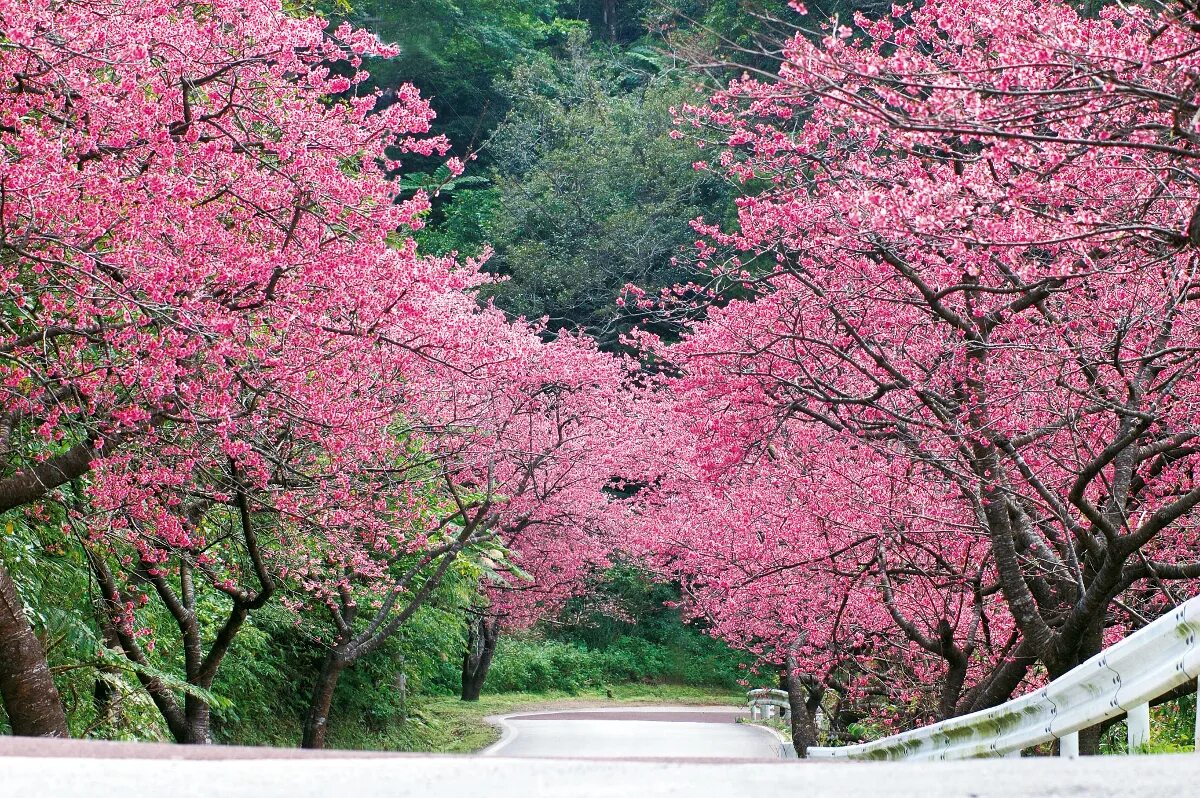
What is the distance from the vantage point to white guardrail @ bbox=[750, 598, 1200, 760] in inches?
169

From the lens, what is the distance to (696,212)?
39.1 m

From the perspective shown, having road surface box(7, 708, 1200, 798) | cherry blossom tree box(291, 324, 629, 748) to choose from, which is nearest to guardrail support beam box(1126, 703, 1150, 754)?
road surface box(7, 708, 1200, 798)

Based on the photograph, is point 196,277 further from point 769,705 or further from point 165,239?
point 769,705

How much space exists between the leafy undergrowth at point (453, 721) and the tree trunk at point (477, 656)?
441 mm

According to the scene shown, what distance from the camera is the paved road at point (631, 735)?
18.8 metres

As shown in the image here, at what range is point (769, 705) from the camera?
25.2 meters

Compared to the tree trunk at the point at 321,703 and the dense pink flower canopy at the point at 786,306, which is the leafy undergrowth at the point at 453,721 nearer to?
the tree trunk at the point at 321,703

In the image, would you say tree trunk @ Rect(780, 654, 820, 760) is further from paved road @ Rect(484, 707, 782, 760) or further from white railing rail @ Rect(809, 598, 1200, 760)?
white railing rail @ Rect(809, 598, 1200, 760)

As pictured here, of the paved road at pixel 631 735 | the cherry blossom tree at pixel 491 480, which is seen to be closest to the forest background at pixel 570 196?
the paved road at pixel 631 735

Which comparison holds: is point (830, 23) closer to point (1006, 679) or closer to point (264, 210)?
point (264, 210)

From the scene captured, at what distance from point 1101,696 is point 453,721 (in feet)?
71.4

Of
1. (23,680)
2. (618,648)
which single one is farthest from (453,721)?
(23,680)

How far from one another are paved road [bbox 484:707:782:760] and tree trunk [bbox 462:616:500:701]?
252cm

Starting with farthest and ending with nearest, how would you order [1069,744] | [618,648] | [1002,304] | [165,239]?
[618,648] → [1002,304] → [165,239] → [1069,744]
